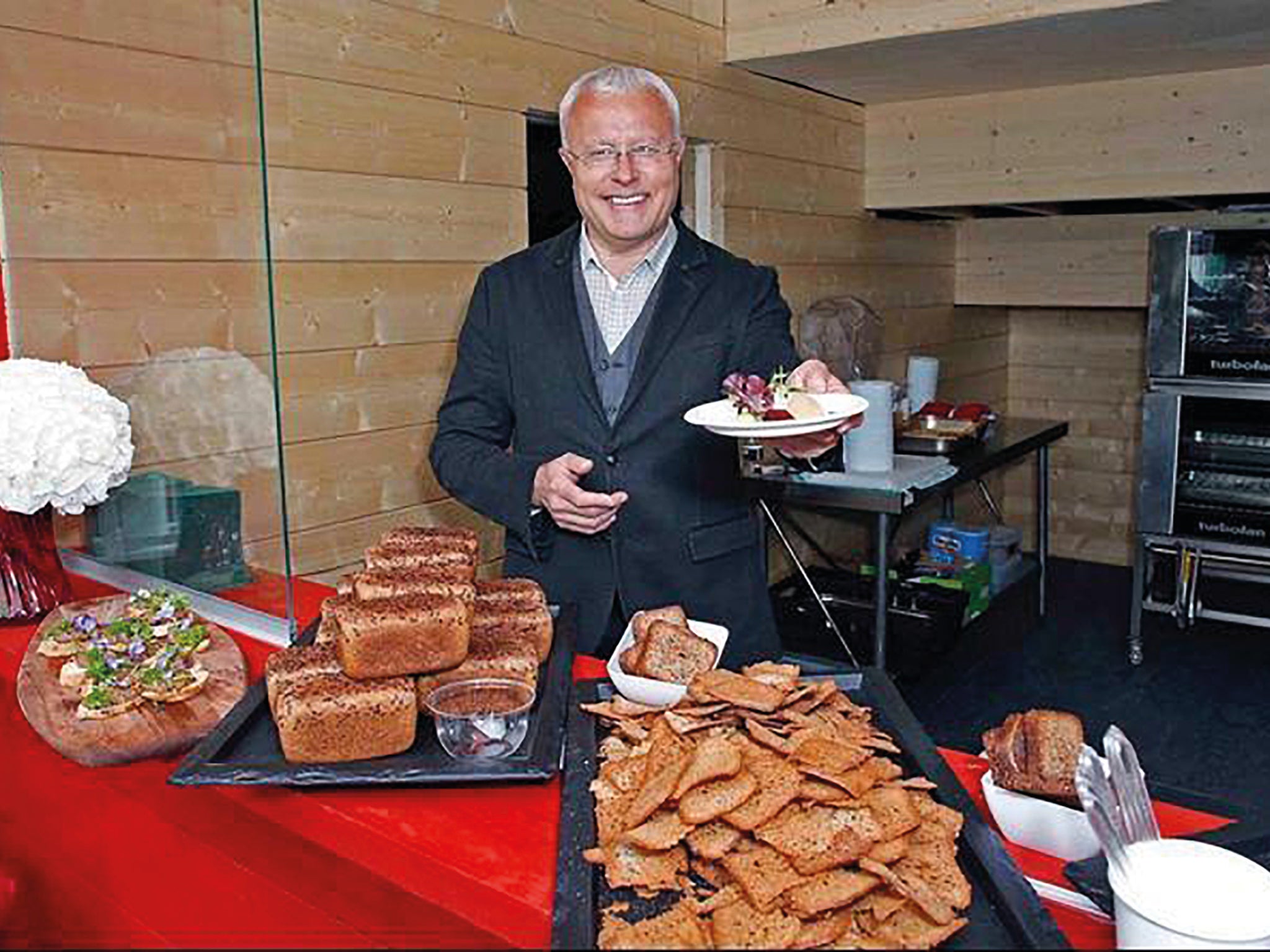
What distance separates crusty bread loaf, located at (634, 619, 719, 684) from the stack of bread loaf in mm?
127

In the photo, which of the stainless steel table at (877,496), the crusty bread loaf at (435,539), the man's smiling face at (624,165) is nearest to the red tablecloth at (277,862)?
the crusty bread loaf at (435,539)

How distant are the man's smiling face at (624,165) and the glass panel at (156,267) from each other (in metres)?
0.51

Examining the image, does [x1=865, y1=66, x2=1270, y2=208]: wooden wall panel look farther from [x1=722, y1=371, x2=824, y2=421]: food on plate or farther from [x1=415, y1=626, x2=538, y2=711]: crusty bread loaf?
[x1=415, y1=626, x2=538, y2=711]: crusty bread loaf

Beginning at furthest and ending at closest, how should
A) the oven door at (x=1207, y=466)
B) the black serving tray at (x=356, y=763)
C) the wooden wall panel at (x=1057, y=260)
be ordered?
→ the wooden wall panel at (x=1057, y=260) → the oven door at (x=1207, y=466) → the black serving tray at (x=356, y=763)

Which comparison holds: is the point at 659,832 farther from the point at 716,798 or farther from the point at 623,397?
the point at 623,397

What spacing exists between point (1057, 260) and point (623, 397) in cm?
333

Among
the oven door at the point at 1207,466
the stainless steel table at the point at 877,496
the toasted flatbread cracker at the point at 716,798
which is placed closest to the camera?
the toasted flatbread cracker at the point at 716,798

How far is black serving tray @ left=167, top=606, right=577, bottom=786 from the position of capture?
112 centimetres

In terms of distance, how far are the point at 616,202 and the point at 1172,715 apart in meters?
2.67

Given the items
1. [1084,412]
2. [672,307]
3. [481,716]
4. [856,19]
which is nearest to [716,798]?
[481,716]

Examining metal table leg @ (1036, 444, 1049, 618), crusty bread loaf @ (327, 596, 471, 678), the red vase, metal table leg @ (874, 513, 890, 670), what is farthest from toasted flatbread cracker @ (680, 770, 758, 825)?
metal table leg @ (1036, 444, 1049, 618)

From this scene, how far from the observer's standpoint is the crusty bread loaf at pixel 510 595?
1438 millimetres

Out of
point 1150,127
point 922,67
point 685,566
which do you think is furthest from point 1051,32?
point 685,566

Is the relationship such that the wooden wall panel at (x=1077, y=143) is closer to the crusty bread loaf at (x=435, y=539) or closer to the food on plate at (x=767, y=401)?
the food on plate at (x=767, y=401)
